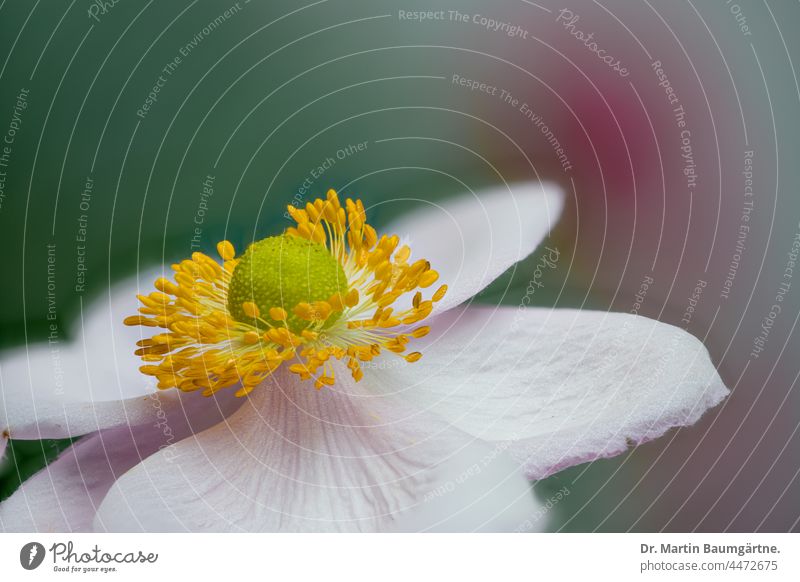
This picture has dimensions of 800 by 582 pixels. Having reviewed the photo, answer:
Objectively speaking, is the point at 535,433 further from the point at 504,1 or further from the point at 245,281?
the point at 504,1

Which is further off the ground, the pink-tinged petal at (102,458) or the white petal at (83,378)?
the white petal at (83,378)

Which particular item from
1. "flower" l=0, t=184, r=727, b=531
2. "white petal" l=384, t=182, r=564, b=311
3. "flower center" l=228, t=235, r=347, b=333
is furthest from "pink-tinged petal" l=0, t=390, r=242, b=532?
"white petal" l=384, t=182, r=564, b=311

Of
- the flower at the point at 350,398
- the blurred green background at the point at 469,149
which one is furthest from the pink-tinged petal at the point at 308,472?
the blurred green background at the point at 469,149
